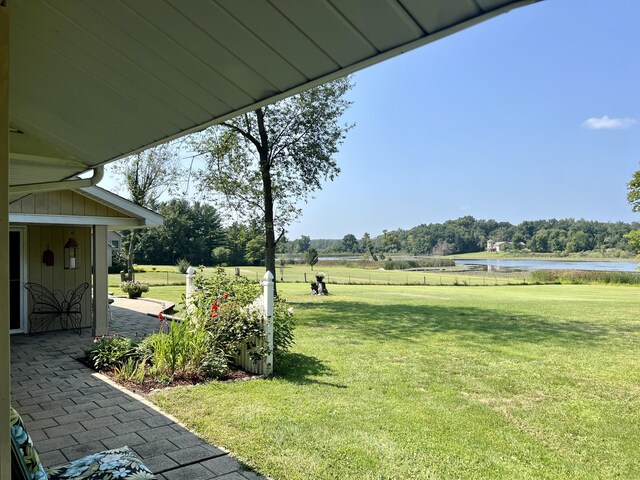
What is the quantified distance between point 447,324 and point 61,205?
9283 millimetres

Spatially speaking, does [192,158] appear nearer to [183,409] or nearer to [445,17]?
[183,409]

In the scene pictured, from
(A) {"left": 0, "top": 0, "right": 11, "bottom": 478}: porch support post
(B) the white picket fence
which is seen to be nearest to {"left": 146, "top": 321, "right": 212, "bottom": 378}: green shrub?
(B) the white picket fence

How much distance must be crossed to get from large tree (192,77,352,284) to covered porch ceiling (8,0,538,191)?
14.7 metres

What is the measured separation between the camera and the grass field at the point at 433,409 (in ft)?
11.9

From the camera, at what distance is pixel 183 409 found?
4.66m

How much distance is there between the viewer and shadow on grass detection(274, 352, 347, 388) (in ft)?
19.4

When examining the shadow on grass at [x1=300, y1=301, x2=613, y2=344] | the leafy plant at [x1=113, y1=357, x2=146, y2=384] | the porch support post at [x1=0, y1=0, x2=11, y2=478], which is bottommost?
the shadow on grass at [x1=300, y1=301, x2=613, y2=344]

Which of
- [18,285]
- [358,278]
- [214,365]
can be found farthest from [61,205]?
[358,278]

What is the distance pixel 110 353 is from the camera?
6418 millimetres

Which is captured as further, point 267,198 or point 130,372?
point 267,198

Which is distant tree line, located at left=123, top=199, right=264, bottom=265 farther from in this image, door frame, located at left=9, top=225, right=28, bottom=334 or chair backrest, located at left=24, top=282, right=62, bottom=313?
door frame, located at left=9, top=225, right=28, bottom=334

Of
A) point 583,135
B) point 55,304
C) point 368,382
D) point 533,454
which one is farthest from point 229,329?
point 583,135

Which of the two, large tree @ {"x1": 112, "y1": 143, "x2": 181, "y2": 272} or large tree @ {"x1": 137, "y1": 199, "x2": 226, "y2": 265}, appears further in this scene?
large tree @ {"x1": 137, "y1": 199, "x2": 226, "y2": 265}

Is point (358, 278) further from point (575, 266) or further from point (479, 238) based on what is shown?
point (479, 238)
